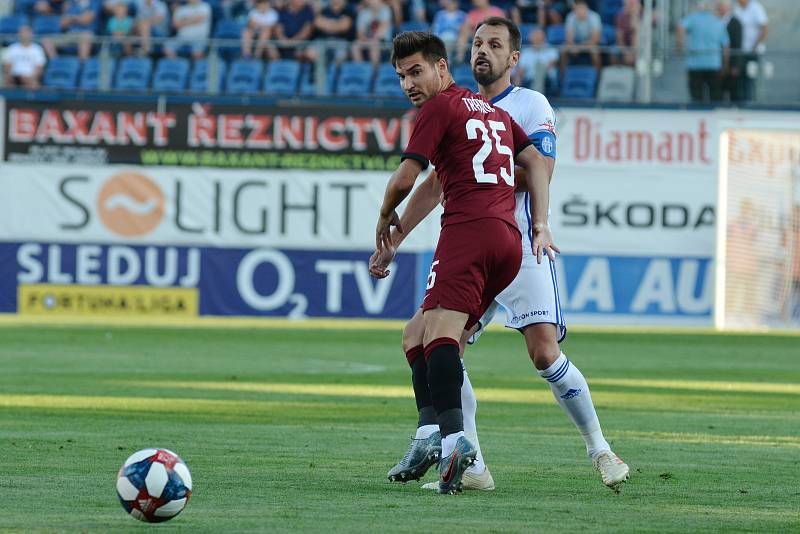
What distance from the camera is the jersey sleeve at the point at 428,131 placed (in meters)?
7.20

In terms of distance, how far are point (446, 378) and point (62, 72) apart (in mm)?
19867

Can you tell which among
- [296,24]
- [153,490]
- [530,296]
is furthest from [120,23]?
[153,490]

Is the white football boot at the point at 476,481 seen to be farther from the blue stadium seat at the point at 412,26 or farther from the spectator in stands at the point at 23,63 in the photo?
the spectator in stands at the point at 23,63

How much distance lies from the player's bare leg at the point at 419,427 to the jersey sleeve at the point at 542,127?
3.52 feet

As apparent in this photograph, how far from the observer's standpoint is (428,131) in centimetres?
724

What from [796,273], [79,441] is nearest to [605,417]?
[79,441]

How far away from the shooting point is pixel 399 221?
302 inches

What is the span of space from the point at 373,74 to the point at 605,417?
576 inches

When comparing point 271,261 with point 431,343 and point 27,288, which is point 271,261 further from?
point 431,343

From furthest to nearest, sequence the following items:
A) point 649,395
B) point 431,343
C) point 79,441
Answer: point 649,395, point 79,441, point 431,343

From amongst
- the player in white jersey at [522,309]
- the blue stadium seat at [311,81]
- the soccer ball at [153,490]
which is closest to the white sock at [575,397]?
the player in white jersey at [522,309]

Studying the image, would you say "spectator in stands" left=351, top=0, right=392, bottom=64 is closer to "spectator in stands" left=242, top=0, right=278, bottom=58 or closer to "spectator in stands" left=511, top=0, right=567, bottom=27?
"spectator in stands" left=242, top=0, right=278, bottom=58

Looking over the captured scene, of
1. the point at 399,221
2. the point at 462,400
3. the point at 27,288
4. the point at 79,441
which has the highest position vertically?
the point at 399,221

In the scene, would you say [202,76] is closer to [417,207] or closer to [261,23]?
[261,23]
